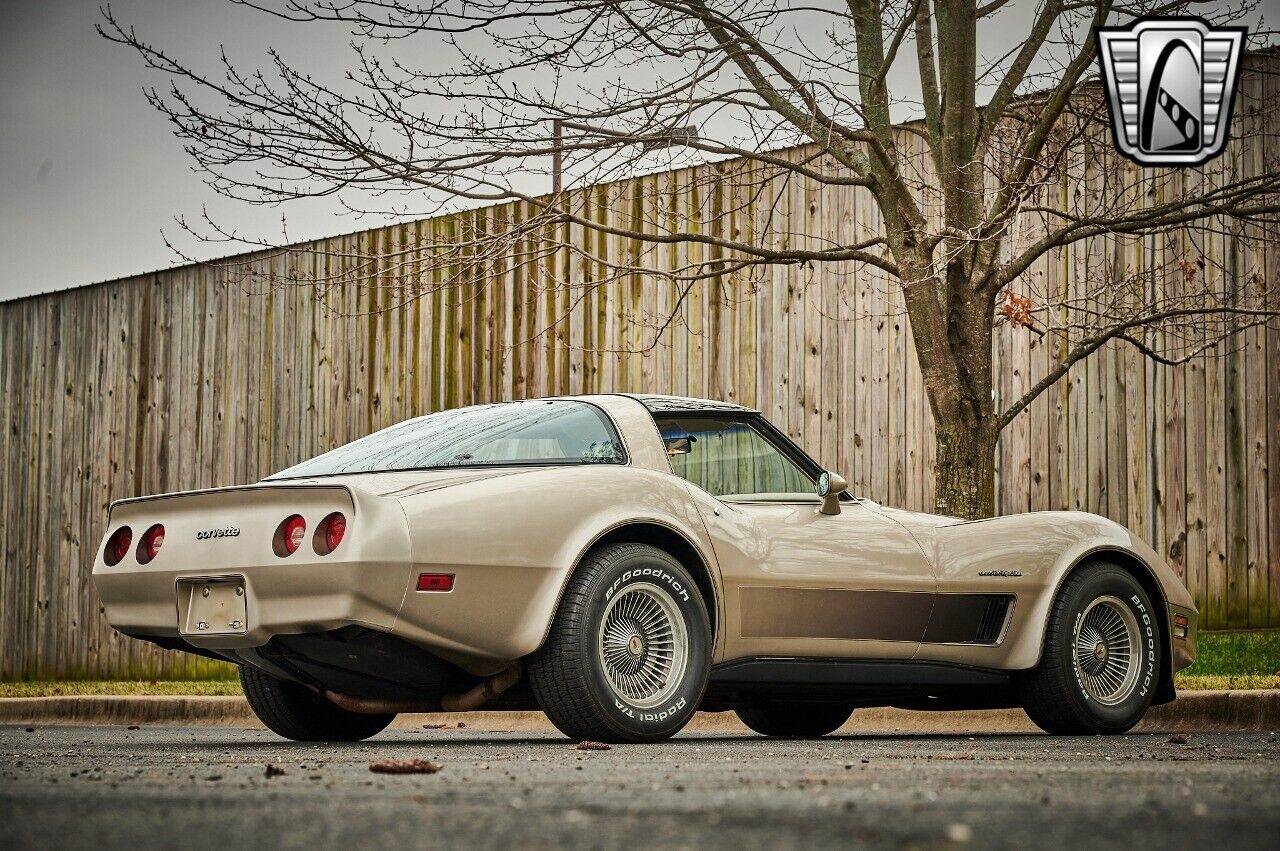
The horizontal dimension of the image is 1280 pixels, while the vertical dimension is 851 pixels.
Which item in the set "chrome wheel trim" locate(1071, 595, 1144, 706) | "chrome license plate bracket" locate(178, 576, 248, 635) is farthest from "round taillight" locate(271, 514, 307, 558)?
"chrome wheel trim" locate(1071, 595, 1144, 706)

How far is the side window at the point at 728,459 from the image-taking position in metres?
6.23

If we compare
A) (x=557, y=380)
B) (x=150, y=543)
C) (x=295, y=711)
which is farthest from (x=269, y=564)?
(x=557, y=380)

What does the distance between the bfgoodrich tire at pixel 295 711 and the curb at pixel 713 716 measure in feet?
7.53

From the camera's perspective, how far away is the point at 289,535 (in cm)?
518

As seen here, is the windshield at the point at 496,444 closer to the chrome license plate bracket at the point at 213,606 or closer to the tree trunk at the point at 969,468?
the chrome license plate bracket at the point at 213,606

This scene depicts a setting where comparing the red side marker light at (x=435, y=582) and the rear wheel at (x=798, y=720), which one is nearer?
the red side marker light at (x=435, y=582)

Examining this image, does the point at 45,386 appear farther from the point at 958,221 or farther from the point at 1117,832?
the point at 1117,832

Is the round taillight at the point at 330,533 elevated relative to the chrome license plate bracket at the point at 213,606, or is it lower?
elevated

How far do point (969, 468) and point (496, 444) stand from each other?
3594 millimetres

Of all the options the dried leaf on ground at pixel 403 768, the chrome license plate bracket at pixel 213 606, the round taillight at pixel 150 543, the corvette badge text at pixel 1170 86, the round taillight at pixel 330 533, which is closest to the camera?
the dried leaf on ground at pixel 403 768

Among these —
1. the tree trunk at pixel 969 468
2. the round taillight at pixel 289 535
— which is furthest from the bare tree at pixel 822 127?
the round taillight at pixel 289 535

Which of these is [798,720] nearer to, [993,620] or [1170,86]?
[993,620]

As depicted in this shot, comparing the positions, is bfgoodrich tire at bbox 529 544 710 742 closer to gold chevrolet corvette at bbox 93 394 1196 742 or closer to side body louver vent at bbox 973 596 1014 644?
gold chevrolet corvette at bbox 93 394 1196 742

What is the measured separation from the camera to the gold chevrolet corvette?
16.9ft
